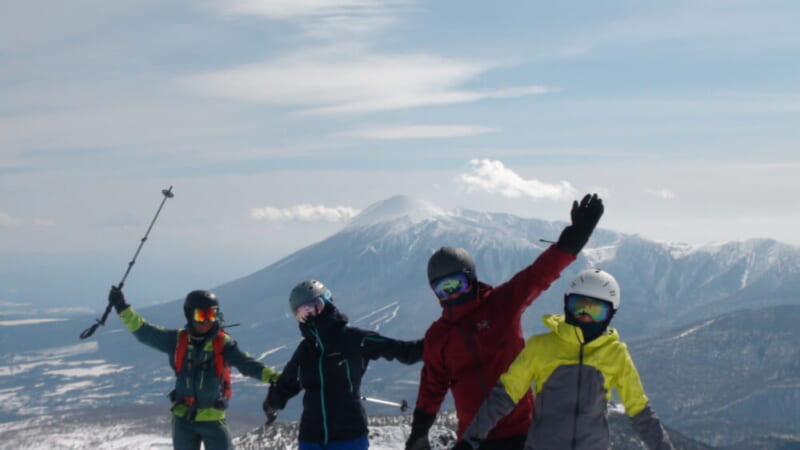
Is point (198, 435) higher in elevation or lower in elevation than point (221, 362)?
lower

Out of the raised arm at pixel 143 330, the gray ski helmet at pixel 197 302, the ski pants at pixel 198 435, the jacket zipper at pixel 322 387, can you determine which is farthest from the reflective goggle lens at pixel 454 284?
the raised arm at pixel 143 330

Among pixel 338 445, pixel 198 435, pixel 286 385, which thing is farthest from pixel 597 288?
pixel 198 435

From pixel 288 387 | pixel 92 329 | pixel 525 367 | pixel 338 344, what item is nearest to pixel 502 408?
pixel 525 367

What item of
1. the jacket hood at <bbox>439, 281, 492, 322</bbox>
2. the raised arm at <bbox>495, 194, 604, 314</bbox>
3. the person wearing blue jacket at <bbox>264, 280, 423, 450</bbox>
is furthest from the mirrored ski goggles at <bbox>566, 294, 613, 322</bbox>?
the person wearing blue jacket at <bbox>264, 280, 423, 450</bbox>

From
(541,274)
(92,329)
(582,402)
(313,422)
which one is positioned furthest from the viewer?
(92,329)

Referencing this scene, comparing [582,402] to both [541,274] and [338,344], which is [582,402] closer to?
[541,274]

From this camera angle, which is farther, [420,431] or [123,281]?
[123,281]

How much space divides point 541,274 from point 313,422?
180 inches

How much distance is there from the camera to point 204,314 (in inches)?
594

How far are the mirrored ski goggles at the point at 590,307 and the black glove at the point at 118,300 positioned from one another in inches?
423

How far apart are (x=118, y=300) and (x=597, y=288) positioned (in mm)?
11226

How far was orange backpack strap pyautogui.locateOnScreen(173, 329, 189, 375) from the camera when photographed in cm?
1532

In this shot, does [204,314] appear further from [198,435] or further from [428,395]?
[428,395]

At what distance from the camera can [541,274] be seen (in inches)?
413
